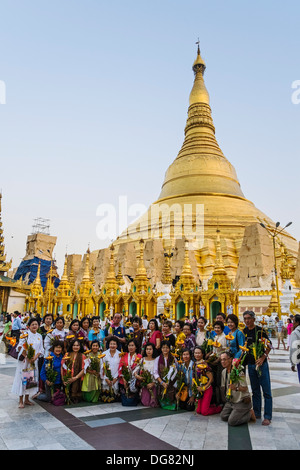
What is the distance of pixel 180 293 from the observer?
20.1 m

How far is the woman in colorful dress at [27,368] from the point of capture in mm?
6023

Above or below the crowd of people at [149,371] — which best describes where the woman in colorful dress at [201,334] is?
above

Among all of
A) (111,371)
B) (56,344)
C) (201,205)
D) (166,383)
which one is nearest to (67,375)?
(56,344)

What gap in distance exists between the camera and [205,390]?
225 inches

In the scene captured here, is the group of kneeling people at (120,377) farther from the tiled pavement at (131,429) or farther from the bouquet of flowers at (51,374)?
the tiled pavement at (131,429)

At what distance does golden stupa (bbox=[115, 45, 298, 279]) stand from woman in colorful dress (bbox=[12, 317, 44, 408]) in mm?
24791

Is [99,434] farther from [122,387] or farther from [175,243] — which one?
[175,243]

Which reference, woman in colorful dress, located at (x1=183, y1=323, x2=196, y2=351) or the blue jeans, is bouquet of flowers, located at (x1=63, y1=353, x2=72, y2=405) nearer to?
woman in colorful dress, located at (x1=183, y1=323, x2=196, y2=351)

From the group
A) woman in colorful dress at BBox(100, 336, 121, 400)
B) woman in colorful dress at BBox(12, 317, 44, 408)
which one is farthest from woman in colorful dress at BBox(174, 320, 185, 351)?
woman in colorful dress at BBox(12, 317, 44, 408)

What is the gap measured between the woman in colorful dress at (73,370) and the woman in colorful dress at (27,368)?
0.51m

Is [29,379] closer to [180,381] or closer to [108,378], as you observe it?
[108,378]

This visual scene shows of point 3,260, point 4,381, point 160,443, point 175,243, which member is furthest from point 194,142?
point 160,443

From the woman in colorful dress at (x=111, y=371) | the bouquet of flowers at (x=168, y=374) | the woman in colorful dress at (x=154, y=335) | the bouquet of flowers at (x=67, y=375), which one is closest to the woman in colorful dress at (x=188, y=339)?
the woman in colorful dress at (x=154, y=335)
